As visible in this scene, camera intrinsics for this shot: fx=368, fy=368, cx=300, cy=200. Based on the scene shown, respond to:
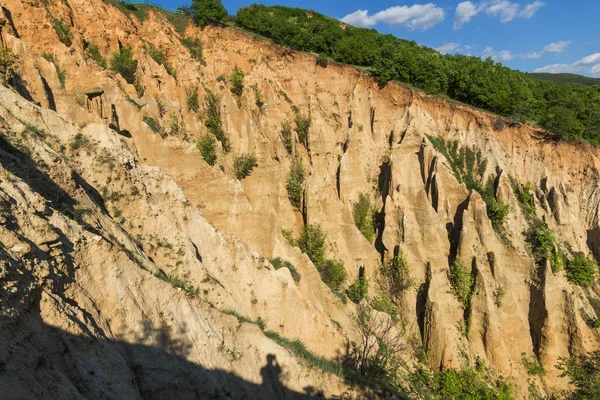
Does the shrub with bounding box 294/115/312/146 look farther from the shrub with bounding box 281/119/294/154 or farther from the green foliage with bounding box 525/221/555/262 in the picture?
the green foliage with bounding box 525/221/555/262

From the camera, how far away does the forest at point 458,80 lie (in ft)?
103

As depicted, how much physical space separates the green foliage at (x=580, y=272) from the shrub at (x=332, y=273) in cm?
1358

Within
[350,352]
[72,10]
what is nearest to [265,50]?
[72,10]

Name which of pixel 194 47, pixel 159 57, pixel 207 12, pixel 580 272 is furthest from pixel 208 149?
pixel 580 272

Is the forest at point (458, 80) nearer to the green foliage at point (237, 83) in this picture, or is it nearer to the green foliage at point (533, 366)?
the green foliage at point (237, 83)

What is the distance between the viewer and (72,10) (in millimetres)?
25062

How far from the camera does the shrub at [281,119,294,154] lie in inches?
1057

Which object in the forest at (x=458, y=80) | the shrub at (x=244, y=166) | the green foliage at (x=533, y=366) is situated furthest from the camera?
the forest at (x=458, y=80)

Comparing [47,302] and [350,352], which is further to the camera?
[350,352]

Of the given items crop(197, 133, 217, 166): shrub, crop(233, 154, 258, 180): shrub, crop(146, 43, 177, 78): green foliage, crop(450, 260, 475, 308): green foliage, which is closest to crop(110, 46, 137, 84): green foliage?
crop(146, 43, 177, 78): green foliage

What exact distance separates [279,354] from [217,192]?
10.3 metres

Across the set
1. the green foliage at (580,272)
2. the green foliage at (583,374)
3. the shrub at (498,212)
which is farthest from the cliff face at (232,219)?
the green foliage at (580,272)

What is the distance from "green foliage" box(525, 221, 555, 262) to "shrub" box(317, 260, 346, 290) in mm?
11222

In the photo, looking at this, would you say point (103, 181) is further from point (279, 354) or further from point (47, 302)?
point (279, 354)
